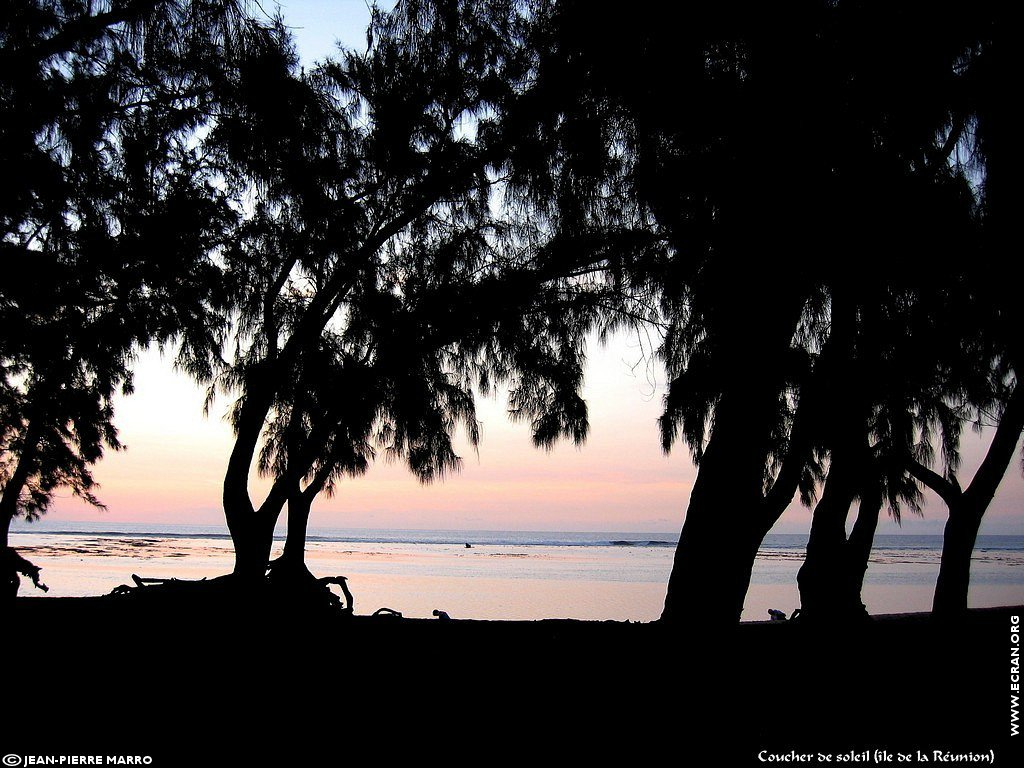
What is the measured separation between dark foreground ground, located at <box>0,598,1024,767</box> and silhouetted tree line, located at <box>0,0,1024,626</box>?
63 cm

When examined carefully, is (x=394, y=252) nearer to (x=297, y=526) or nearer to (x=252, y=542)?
(x=252, y=542)

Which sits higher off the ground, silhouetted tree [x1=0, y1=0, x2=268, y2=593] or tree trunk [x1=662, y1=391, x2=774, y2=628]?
silhouetted tree [x1=0, y1=0, x2=268, y2=593]

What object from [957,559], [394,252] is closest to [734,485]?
[394,252]

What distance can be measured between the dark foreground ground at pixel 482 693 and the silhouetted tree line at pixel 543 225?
626mm

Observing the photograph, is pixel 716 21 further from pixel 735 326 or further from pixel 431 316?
pixel 431 316

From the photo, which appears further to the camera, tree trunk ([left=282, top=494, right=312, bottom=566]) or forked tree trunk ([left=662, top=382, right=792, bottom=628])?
tree trunk ([left=282, top=494, right=312, bottom=566])

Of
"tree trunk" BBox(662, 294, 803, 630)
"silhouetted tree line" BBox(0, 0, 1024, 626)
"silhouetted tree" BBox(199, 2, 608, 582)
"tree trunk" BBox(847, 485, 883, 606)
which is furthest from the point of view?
"tree trunk" BBox(847, 485, 883, 606)

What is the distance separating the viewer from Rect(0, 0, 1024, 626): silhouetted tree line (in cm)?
260

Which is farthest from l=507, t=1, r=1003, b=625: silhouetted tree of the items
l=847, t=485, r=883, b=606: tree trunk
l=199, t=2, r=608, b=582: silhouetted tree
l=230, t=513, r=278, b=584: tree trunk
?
l=230, t=513, r=278, b=584: tree trunk

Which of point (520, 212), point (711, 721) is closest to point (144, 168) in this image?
point (520, 212)

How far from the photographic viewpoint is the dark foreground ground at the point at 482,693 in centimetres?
125

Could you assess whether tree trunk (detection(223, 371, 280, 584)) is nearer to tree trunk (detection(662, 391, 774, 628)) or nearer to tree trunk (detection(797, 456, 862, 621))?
tree trunk (detection(662, 391, 774, 628))

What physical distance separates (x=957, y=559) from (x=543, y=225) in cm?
325

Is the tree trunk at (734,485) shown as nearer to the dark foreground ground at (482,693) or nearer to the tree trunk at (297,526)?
the dark foreground ground at (482,693)
